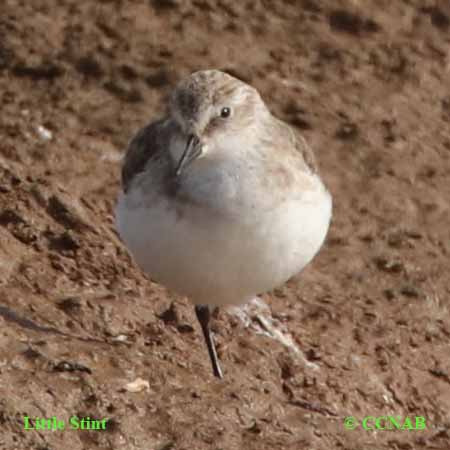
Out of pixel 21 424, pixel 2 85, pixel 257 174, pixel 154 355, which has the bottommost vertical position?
pixel 2 85

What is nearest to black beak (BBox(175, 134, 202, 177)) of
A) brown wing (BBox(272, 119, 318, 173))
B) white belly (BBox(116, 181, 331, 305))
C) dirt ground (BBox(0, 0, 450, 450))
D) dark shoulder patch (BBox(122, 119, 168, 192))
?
white belly (BBox(116, 181, 331, 305))

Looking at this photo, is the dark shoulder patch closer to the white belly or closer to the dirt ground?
the white belly

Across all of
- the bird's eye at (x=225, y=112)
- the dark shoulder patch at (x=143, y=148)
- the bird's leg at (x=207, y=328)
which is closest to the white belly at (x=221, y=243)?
the dark shoulder patch at (x=143, y=148)

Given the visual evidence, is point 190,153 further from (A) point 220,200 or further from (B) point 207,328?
(B) point 207,328

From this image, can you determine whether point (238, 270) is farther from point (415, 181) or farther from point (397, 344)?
point (415, 181)

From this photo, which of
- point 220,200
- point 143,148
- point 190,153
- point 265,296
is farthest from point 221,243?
point 265,296

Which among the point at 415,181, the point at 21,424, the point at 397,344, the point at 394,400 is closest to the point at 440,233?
the point at 415,181
